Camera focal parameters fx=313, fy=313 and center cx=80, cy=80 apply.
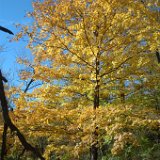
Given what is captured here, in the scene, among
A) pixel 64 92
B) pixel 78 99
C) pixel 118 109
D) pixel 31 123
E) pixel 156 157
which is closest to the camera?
pixel 118 109

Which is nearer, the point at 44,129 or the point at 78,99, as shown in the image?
the point at 44,129

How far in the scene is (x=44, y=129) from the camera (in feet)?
26.3

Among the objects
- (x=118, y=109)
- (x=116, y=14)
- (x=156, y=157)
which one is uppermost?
(x=116, y=14)

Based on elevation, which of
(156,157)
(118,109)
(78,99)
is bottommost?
(156,157)

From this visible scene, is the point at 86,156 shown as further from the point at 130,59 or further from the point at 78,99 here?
the point at 130,59

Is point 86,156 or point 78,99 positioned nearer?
point 78,99

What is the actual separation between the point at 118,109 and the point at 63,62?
2.91 meters

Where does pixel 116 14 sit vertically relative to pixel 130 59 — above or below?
above

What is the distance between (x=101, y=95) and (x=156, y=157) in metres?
4.81

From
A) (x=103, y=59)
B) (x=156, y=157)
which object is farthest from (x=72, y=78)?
(x=156, y=157)

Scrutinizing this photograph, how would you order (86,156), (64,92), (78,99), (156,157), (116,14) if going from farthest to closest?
1. (86,156)
2. (156,157)
3. (78,99)
4. (64,92)
5. (116,14)

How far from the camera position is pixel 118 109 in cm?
682

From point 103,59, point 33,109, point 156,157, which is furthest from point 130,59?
point 156,157

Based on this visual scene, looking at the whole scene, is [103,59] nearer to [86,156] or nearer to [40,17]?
[40,17]
